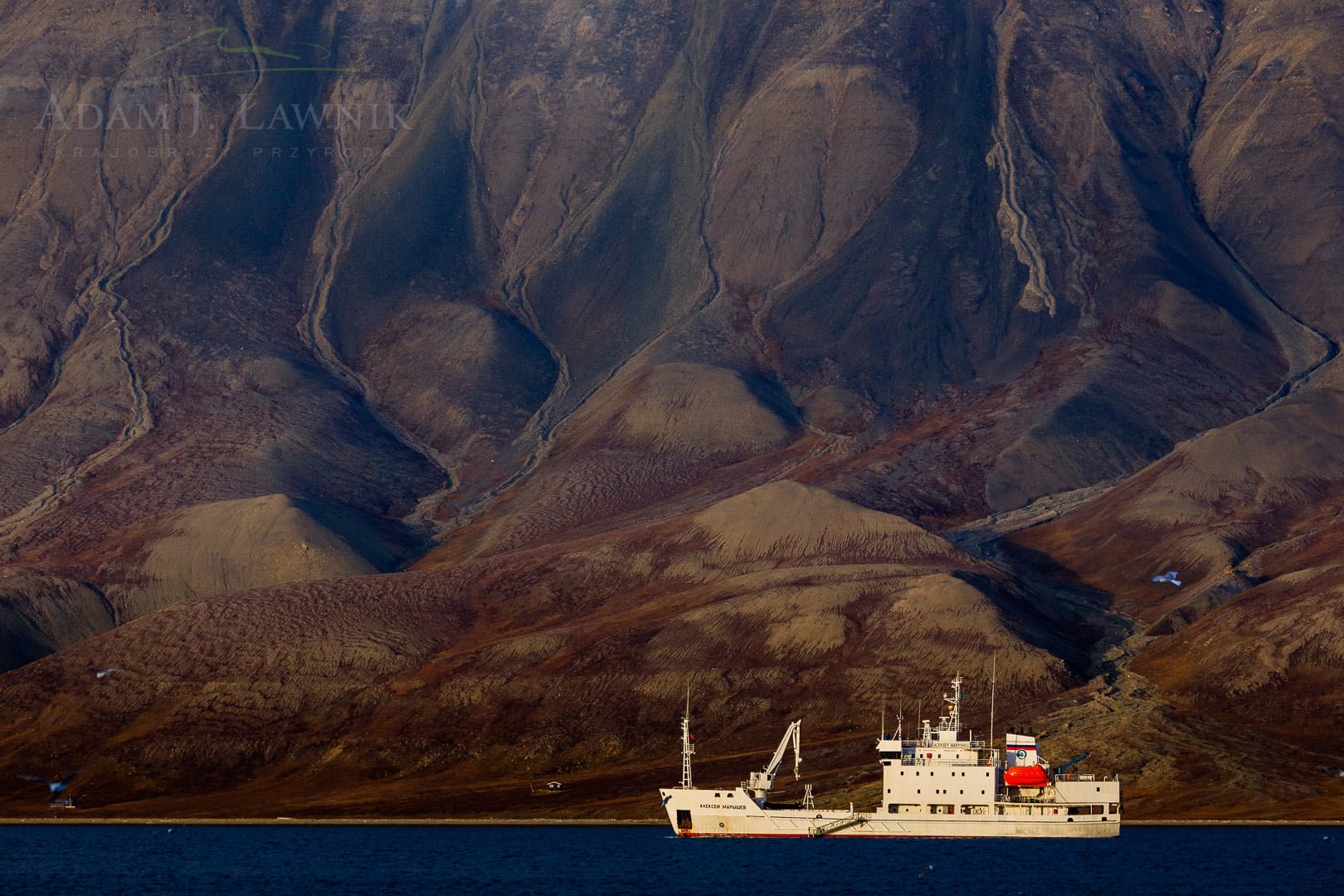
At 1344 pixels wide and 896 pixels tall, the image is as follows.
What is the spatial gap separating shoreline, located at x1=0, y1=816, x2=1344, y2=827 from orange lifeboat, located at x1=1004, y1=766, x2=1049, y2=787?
666 inches

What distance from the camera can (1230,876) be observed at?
9494 centimetres

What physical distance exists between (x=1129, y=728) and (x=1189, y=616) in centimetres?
3479

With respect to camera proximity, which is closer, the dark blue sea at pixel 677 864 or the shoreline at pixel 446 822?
the dark blue sea at pixel 677 864

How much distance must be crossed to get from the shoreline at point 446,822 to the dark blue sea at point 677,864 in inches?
67.9

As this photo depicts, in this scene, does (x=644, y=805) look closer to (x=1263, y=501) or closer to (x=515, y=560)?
(x=515, y=560)

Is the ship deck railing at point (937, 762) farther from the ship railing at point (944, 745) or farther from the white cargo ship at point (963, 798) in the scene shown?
the ship railing at point (944, 745)

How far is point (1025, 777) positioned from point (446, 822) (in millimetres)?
39881

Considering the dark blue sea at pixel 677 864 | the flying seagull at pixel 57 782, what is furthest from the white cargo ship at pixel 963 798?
the flying seagull at pixel 57 782

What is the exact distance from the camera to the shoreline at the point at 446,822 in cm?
11981

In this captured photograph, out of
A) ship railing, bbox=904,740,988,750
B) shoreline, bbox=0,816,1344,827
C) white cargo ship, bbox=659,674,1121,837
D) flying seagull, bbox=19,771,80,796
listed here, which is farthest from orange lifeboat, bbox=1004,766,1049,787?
flying seagull, bbox=19,771,80,796

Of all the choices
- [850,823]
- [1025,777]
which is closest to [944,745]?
[1025,777]

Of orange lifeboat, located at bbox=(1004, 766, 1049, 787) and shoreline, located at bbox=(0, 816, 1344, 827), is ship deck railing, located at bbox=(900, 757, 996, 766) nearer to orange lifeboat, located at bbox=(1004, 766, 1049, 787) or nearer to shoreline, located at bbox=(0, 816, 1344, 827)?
orange lifeboat, located at bbox=(1004, 766, 1049, 787)

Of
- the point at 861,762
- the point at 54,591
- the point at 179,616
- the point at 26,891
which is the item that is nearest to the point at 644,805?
the point at 861,762

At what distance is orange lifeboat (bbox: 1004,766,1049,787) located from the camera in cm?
10412
